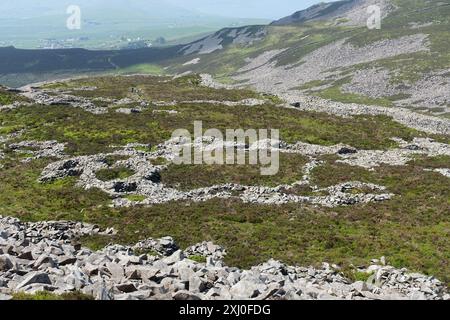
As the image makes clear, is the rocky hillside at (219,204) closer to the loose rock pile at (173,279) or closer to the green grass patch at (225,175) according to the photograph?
the loose rock pile at (173,279)

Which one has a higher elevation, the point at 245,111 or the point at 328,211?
the point at 245,111

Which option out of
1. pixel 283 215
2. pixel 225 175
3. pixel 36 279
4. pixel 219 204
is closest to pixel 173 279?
A: pixel 36 279

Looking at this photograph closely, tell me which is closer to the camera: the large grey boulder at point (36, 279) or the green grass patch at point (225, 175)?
the large grey boulder at point (36, 279)

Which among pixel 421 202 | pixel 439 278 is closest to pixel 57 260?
pixel 439 278

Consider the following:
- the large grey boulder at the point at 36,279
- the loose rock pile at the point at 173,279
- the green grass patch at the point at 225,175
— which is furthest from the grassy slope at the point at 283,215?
the large grey boulder at the point at 36,279

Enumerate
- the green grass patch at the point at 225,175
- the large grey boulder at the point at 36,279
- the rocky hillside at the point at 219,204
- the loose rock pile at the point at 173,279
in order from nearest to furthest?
the large grey boulder at the point at 36,279
the loose rock pile at the point at 173,279
the rocky hillside at the point at 219,204
the green grass patch at the point at 225,175

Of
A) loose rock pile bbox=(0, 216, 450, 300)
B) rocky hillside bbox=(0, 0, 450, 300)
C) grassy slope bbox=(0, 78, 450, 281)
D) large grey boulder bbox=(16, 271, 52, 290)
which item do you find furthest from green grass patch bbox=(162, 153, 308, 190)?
large grey boulder bbox=(16, 271, 52, 290)

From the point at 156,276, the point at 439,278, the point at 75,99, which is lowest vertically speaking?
the point at 439,278

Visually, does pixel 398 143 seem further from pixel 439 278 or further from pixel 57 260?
pixel 57 260
